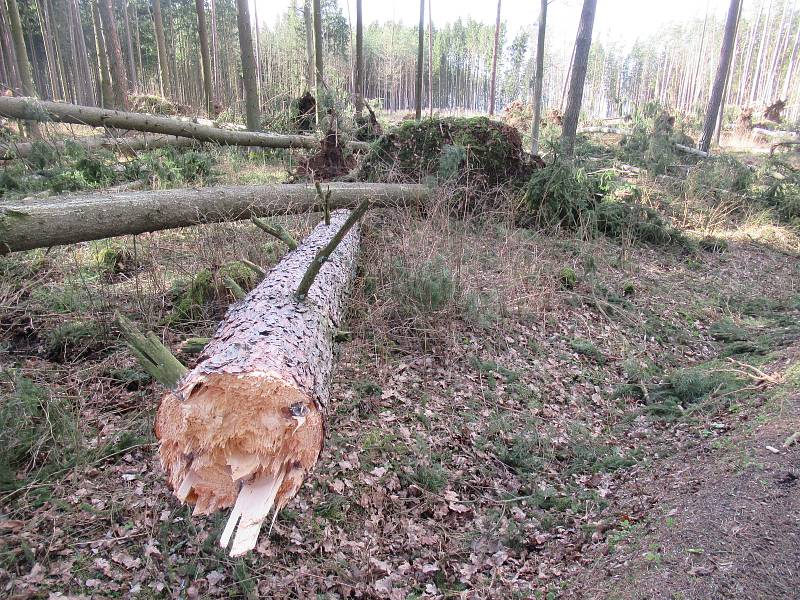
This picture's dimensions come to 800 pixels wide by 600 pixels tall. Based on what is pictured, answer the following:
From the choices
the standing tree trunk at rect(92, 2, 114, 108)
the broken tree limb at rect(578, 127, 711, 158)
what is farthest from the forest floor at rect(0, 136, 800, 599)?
the standing tree trunk at rect(92, 2, 114, 108)

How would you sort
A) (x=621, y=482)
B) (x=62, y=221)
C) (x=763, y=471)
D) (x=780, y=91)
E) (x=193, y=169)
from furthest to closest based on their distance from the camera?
(x=780, y=91) → (x=193, y=169) → (x=62, y=221) → (x=621, y=482) → (x=763, y=471)

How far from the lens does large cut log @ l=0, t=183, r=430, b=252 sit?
13.5 ft

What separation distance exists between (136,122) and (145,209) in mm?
6530

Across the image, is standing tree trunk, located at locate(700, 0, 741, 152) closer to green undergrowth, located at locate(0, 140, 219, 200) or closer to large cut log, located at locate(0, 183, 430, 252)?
large cut log, located at locate(0, 183, 430, 252)

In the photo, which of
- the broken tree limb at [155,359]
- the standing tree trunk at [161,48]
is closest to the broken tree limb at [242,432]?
the broken tree limb at [155,359]

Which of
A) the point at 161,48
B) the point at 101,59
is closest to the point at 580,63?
the point at 161,48

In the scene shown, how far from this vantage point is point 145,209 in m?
5.05

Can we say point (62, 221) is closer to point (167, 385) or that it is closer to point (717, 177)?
point (167, 385)

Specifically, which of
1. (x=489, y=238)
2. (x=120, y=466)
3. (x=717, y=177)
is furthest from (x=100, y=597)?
(x=717, y=177)

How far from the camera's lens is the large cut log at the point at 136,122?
8.70m

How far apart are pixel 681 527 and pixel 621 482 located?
0.92 metres

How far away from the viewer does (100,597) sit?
7.89 ft

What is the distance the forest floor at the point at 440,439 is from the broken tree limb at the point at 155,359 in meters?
1.12

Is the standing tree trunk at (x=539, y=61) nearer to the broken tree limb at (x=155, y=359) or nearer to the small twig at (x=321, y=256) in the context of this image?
the small twig at (x=321, y=256)
